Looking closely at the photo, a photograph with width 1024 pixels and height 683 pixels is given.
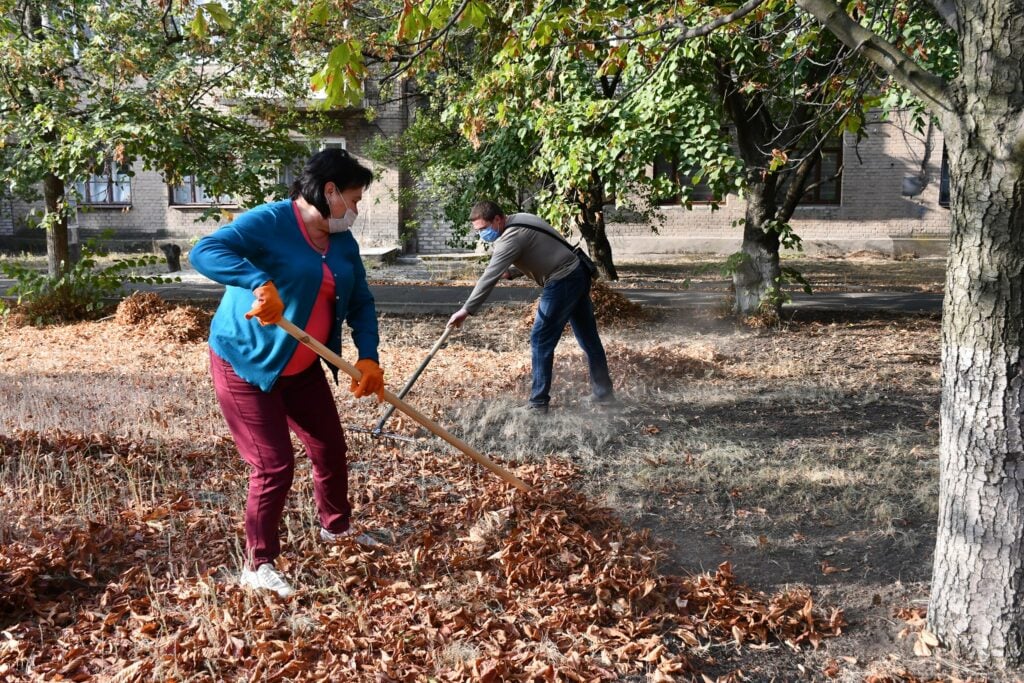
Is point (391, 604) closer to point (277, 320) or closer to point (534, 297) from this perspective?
point (277, 320)

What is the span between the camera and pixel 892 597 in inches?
148

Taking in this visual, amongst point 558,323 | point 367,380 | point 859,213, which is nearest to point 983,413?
point 367,380

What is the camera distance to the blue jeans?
6.57 meters

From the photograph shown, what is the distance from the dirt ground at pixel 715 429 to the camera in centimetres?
385

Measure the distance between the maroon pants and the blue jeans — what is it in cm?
300

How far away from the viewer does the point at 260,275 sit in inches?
128

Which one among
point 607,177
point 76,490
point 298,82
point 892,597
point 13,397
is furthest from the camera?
point 298,82

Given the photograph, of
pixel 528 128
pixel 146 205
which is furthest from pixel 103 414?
pixel 146 205

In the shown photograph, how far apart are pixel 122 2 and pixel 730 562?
9868mm

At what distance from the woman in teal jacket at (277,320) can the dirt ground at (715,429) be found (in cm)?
119

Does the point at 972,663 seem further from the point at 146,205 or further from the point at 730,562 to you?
the point at 146,205

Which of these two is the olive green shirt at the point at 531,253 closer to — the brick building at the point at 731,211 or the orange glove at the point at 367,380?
the orange glove at the point at 367,380

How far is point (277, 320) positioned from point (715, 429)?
3934 millimetres

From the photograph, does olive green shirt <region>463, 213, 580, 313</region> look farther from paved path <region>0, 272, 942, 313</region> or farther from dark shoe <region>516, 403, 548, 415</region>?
paved path <region>0, 272, 942, 313</region>
